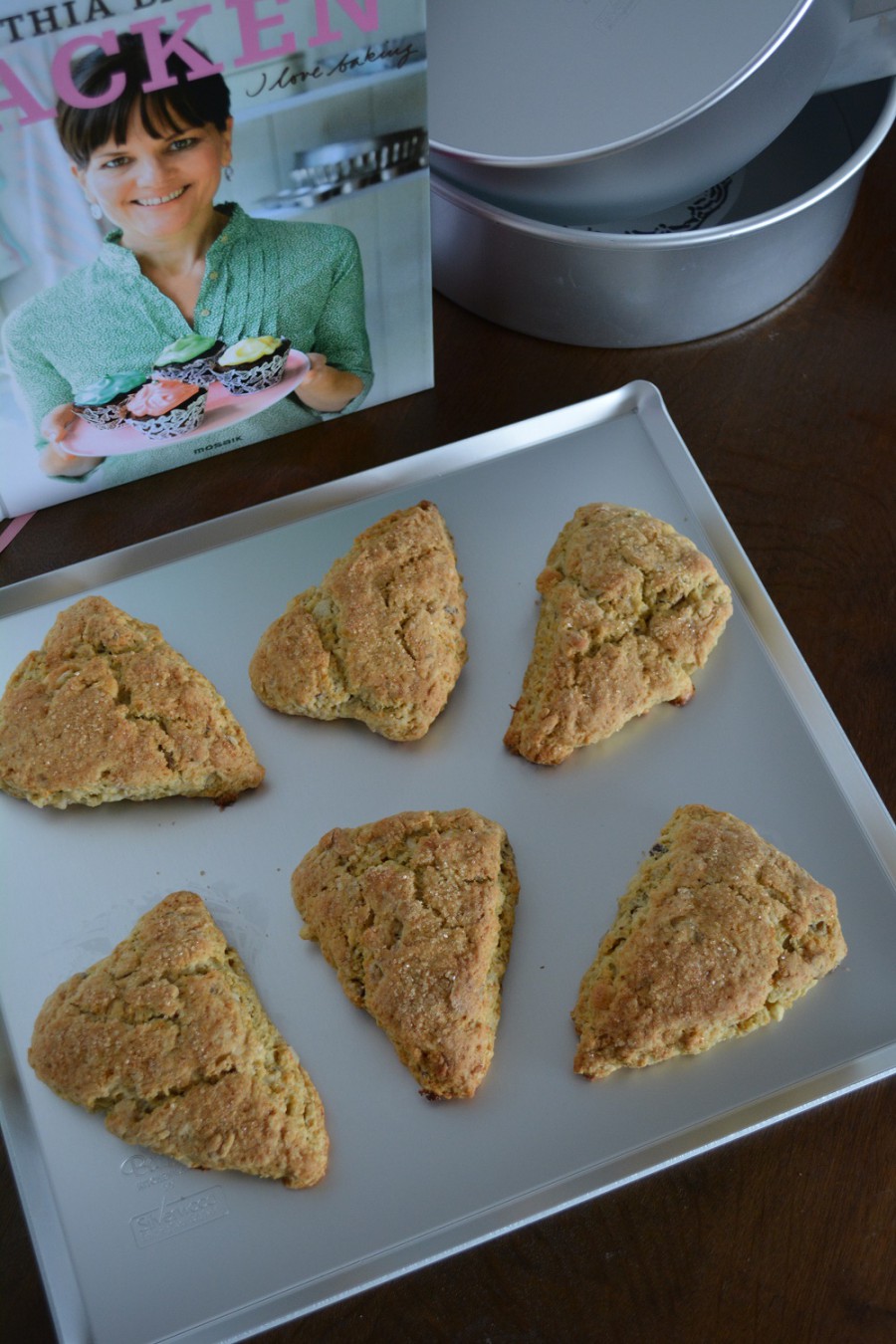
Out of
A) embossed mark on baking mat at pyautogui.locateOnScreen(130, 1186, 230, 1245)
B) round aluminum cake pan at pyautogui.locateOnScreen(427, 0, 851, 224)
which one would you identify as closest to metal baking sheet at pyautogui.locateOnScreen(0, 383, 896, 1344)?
embossed mark on baking mat at pyautogui.locateOnScreen(130, 1186, 230, 1245)

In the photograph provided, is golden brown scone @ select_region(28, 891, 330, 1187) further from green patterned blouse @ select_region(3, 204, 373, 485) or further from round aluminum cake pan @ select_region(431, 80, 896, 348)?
round aluminum cake pan @ select_region(431, 80, 896, 348)

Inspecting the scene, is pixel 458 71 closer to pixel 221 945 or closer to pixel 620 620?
pixel 620 620

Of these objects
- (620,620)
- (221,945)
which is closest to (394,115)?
(620,620)

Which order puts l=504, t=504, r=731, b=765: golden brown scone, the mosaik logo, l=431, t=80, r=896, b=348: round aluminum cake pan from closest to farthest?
the mosaik logo, l=504, t=504, r=731, b=765: golden brown scone, l=431, t=80, r=896, b=348: round aluminum cake pan

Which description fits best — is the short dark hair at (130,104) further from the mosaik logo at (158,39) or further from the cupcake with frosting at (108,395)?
the cupcake with frosting at (108,395)

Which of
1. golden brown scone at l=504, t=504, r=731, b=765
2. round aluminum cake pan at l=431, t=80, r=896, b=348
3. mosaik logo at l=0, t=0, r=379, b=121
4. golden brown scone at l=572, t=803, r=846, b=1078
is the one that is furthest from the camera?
round aluminum cake pan at l=431, t=80, r=896, b=348
